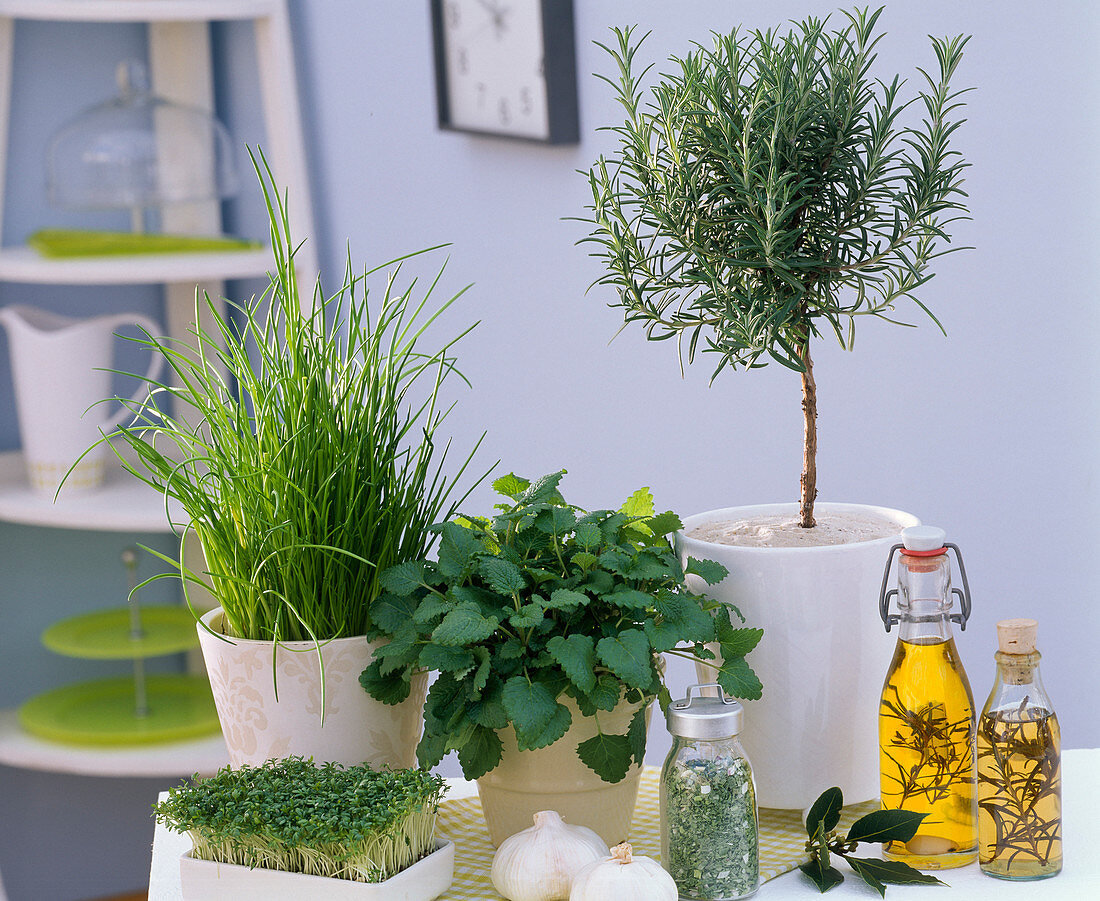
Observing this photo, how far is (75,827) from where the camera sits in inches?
88.8

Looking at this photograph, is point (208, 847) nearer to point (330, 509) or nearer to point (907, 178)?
point (330, 509)

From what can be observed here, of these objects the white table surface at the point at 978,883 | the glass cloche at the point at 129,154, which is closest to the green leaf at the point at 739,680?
the white table surface at the point at 978,883

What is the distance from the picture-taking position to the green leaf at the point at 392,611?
74 cm

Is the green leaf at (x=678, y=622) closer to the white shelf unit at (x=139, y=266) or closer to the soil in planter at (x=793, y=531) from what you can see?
the soil in planter at (x=793, y=531)

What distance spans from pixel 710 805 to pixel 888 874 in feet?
0.34

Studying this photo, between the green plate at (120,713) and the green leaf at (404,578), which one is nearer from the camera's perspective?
the green leaf at (404,578)

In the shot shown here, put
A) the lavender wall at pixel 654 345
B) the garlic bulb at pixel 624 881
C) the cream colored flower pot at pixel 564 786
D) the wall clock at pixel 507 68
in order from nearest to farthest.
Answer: the garlic bulb at pixel 624 881 < the cream colored flower pot at pixel 564 786 < the lavender wall at pixel 654 345 < the wall clock at pixel 507 68

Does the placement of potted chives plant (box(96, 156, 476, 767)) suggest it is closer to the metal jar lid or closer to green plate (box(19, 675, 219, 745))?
the metal jar lid

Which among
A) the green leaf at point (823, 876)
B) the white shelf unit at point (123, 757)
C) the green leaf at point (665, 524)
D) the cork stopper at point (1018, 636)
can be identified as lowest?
the white shelf unit at point (123, 757)

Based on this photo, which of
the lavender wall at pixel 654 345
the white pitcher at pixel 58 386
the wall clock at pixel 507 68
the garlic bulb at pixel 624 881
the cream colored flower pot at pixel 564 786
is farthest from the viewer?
the white pitcher at pixel 58 386

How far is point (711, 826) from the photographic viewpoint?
A: 66 centimetres

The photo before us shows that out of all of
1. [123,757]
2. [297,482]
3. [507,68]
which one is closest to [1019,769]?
[297,482]

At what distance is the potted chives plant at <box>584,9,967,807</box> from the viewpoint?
710 millimetres

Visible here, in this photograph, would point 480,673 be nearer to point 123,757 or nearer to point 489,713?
point 489,713
